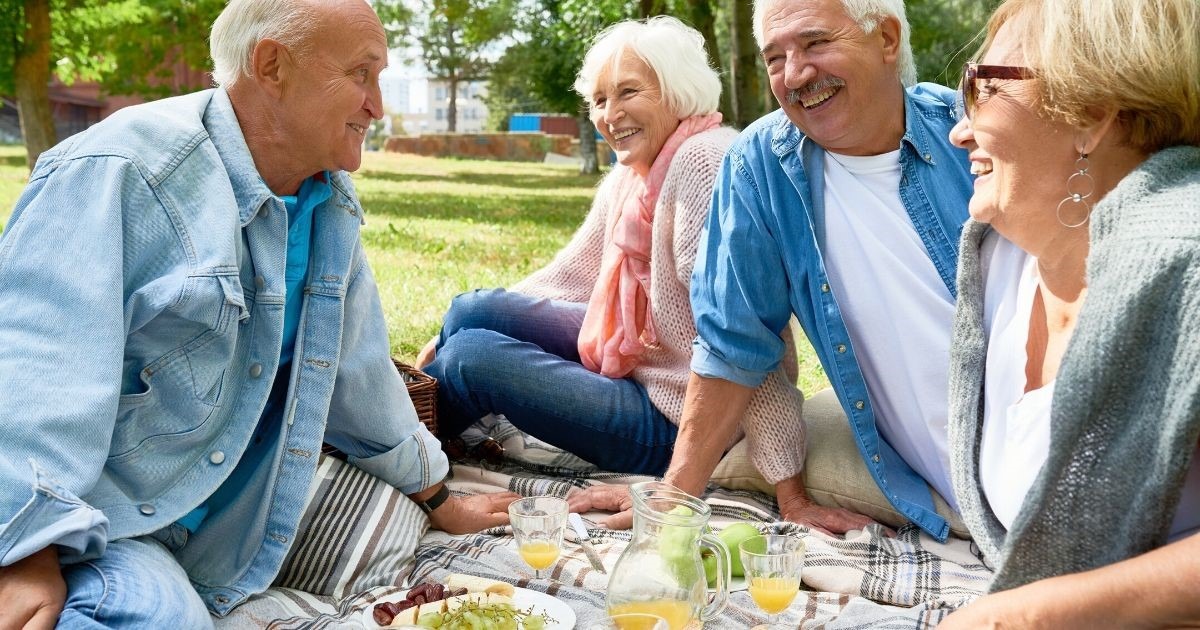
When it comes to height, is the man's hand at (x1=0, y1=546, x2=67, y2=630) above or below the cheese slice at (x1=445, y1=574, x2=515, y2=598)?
above

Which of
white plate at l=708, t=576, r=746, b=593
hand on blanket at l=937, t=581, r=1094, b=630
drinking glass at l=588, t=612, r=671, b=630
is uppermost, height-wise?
hand on blanket at l=937, t=581, r=1094, b=630

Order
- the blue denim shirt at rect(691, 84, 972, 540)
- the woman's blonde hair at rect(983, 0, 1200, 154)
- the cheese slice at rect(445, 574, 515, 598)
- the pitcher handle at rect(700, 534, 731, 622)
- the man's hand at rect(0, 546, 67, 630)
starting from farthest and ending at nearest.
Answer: the blue denim shirt at rect(691, 84, 972, 540) → the cheese slice at rect(445, 574, 515, 598) → the pitcher handle at rect(700, 534, 731, 622) → the man's hand at rect(0, 546, 67, 630) → the woman's blonde hair at rect(983, 0, 1200, 154)

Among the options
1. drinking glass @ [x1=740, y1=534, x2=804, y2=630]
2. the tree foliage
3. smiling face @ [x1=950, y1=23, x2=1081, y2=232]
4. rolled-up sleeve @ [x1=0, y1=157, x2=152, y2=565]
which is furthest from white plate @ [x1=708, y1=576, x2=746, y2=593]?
the tree foliage

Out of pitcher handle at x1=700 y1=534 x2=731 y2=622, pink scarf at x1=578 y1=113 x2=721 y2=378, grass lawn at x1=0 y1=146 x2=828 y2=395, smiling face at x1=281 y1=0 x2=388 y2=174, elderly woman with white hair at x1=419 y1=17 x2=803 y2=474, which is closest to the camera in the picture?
pitcher handle at x1=700 y1=534 x2=731 y2=622

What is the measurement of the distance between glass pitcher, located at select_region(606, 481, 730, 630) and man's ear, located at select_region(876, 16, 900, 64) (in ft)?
6.05

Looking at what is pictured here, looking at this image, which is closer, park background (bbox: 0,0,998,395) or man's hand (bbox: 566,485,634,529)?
man's hand (bbox: 566,485,634,529)

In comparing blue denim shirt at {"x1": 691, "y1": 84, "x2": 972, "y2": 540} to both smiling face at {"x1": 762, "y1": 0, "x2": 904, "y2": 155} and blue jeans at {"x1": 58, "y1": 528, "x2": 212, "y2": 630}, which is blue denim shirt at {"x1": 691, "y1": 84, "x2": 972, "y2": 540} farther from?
blue jeans at {"x1": 58, "y1": 528, "x2": 212, "y2": 630}

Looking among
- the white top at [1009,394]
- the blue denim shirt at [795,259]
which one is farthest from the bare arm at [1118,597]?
the blue denim shirt at [795,259]

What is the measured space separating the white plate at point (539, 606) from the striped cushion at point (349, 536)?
1.23 feet

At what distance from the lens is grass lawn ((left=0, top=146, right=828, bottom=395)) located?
790 cm

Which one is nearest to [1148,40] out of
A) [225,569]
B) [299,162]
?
[299,162]

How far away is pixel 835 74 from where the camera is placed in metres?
3.51

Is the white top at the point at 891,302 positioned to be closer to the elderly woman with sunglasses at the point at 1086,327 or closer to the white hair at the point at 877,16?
the white hair at the point at 877,16

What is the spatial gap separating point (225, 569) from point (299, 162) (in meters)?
1.11
